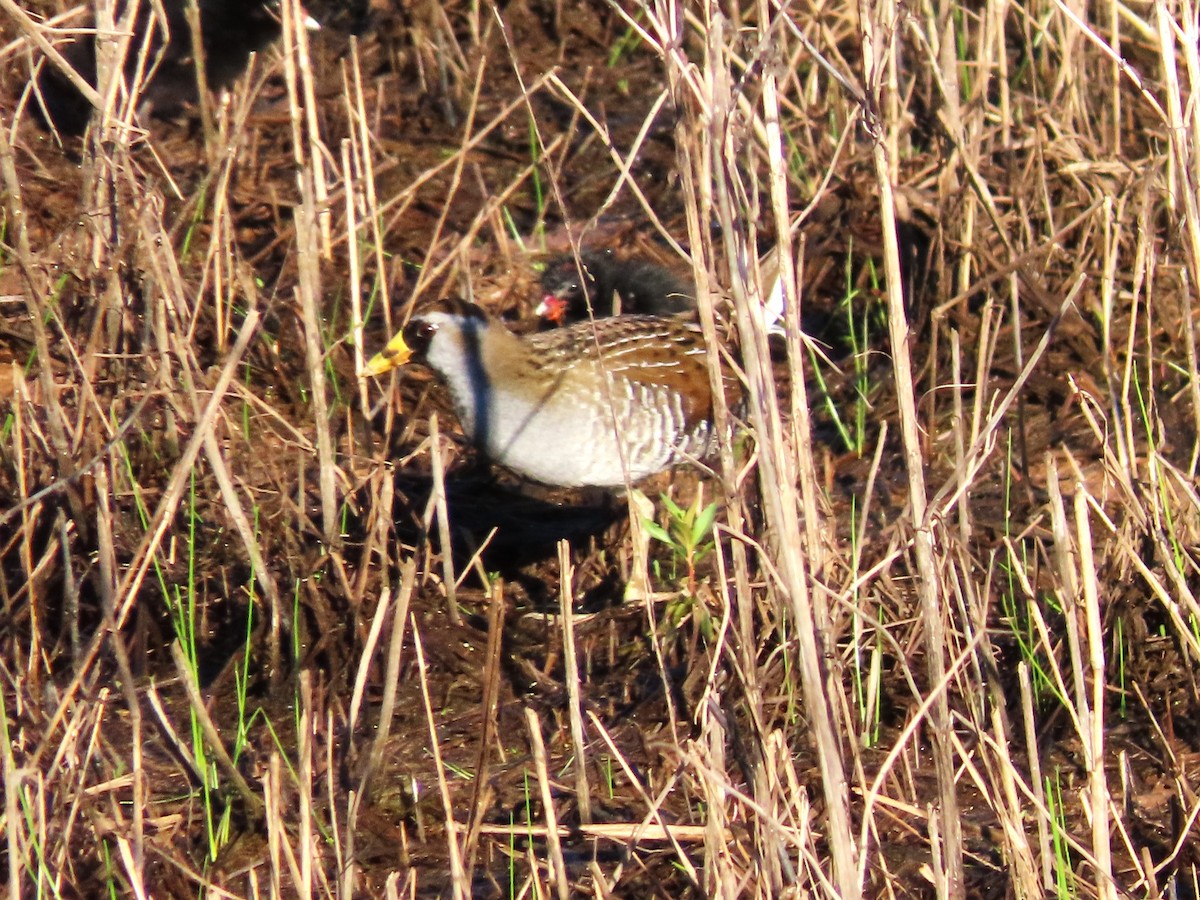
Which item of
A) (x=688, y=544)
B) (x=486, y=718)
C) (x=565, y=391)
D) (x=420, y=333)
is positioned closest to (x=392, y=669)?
(x=486, y=718)

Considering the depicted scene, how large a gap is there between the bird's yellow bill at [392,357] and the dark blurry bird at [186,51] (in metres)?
2.15

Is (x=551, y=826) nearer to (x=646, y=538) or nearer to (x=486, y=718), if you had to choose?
(x=486, y=718)

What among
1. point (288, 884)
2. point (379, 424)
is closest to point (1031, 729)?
point (288, 884)

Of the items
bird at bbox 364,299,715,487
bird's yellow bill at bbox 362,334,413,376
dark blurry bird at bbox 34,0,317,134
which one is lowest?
bird at bbox 364,299,715,487

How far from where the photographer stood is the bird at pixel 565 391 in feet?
13.5

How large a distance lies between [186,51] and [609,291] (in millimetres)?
2016

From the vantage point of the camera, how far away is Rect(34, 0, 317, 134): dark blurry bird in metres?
5.94

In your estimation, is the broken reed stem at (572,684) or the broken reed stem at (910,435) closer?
the broken reed stem at (910,435)

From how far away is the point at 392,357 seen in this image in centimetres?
428

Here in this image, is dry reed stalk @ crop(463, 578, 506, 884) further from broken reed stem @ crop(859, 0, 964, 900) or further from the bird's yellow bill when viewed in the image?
the bird's yellow bill

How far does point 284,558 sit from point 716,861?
163 centimetres

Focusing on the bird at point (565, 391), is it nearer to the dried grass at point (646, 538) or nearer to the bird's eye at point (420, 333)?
the bird's eye at point (420, 333)

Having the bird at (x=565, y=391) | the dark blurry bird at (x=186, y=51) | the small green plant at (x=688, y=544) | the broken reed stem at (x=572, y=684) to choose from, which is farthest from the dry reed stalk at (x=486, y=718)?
the dark blurry bird at (x=186, y=51)

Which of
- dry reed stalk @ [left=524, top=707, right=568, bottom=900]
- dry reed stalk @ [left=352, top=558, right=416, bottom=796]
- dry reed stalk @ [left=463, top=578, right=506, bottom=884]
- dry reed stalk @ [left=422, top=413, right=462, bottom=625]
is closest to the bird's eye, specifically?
dry reed stalk @ [left=422, top=413, right=462, bottom=625]
